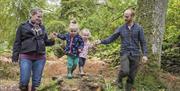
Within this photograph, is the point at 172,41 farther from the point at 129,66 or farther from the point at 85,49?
the point at 129,66

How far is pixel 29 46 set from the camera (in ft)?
29.9

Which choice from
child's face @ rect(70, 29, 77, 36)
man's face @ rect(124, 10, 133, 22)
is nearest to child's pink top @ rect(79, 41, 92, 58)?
child's face @ rect(70, 29, 77, 36)

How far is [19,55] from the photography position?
9344 mm

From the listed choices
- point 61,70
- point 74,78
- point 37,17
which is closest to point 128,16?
point 74,78

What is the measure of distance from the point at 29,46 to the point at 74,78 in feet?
5.11

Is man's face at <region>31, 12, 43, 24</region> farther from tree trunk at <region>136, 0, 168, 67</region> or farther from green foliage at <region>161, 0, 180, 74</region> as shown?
green foliage at <region>161, 0, 180, 74</region>

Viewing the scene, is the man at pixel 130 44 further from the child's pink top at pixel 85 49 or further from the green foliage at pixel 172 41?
the green foliage at pixel 172 41

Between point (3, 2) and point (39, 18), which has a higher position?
point (3, 2)

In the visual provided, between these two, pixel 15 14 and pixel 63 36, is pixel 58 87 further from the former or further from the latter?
pixel 15 14

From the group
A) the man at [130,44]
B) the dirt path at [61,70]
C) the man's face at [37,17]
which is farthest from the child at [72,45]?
the dirt path at [61,70]

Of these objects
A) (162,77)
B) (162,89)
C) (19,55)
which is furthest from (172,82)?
(19,55)

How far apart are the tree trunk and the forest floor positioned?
1155 millimetres

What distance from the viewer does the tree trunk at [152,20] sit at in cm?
1204

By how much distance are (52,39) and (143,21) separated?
3.41m
